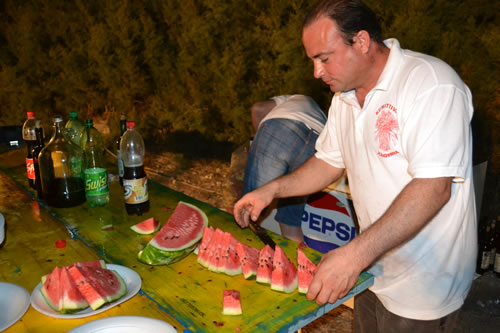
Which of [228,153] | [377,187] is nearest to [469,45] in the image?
[377,187]

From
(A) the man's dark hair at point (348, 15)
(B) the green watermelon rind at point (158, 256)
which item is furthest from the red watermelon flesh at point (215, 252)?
(A) the man's dark hair at point (348, 15)

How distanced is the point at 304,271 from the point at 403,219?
47 centimetres

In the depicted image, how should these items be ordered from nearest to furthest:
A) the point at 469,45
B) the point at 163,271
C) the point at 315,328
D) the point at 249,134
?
the point at 163,271, the point at 315,328, the point at 469,45, the point at 249,134

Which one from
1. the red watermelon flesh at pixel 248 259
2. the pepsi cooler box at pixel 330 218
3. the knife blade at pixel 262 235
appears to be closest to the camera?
the red watermelon flesh at pixel 248 259

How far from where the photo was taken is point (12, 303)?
1568 millimetres

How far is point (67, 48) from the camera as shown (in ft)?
30.2

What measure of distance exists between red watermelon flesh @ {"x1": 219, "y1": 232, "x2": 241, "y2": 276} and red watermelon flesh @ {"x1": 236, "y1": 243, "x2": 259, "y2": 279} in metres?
0.02

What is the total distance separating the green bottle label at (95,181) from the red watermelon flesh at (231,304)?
4.29ft

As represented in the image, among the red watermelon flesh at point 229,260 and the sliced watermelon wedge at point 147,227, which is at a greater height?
the red watermelon flesh at point 229,260

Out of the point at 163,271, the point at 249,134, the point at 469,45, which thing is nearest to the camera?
the point at 163,271

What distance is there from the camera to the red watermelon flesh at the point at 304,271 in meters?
1.68

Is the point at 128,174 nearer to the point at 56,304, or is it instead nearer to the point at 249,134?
the point at 56,304

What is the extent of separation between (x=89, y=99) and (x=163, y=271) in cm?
811

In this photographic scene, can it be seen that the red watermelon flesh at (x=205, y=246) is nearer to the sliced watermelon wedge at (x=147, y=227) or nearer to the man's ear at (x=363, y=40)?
the sliced watermelon wedge at (x=147, y=227)
